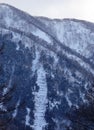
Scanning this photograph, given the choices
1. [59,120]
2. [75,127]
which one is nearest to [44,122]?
[59,120]

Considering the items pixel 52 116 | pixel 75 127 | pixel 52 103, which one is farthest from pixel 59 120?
pixel 75 127

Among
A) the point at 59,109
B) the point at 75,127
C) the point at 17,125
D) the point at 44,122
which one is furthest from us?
the point at 59,109

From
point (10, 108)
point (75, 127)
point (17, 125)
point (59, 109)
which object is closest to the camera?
point (10, 108)

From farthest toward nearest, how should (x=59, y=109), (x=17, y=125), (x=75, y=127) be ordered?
(x=59, y=109) → (x=17, y=125) → (x=75, y=127)

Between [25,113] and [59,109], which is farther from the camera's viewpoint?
[59,109]

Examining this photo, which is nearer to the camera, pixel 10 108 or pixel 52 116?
pixel 10 108

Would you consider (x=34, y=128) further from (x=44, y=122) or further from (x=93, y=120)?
(x=93, y=120)

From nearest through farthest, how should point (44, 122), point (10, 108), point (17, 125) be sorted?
point (10, 108) → point (17, 125) → point (44, 122)

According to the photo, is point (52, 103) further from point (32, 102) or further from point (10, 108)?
point (10, 108)

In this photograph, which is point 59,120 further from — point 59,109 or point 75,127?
point 75,127
